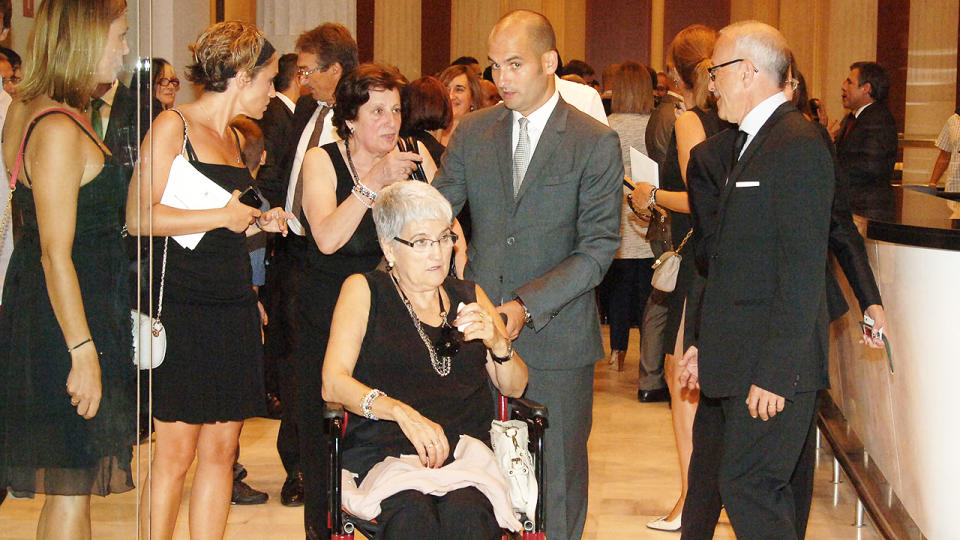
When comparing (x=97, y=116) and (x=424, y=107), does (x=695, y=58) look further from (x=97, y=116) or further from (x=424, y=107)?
(x=97, y=116)

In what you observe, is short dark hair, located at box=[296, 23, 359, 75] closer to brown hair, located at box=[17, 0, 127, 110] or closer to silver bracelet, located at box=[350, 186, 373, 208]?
silver bracelet, located at box=[350, 186, 373, 208]

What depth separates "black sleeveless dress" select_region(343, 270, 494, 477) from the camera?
9.91ft

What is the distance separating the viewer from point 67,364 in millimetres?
1952

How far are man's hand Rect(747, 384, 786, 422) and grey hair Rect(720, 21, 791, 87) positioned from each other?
86cm

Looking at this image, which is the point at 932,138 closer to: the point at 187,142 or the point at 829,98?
the point at 829,98

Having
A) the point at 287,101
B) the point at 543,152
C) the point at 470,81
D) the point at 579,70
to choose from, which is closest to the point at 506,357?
the point at 543,152

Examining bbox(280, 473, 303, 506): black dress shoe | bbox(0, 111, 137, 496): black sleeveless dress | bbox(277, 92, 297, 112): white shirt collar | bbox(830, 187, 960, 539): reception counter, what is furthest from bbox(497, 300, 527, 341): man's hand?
bbox(277, 92, 297, 112): white shirt collar

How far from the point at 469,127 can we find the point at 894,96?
13.0 metres

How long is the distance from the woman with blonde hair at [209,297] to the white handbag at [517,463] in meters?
0.88

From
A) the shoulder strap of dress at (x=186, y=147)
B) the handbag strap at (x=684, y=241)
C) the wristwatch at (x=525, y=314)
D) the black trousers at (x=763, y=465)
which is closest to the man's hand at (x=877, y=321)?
the black trousers at (x=763, y=465)

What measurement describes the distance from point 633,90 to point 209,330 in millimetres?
→ 4357

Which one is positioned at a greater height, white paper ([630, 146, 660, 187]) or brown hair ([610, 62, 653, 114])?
brown hair ([610, 62, 653, 114])

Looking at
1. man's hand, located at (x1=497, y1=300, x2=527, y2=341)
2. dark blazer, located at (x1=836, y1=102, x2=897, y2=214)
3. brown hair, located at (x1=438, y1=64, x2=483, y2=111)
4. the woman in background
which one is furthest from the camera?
dark blazer, located at (x1=836, y1=102, x2=897, y2=214)

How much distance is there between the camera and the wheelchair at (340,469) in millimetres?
2791
